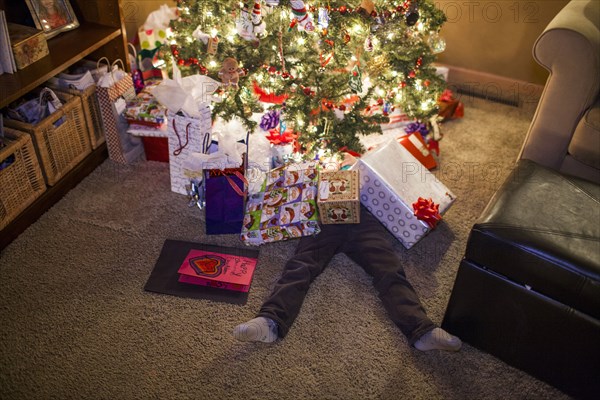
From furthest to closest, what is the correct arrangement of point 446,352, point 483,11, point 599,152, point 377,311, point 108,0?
1. point 483,11
2. point 108,0
3. point 599,152
4. point 377,311
5. point 446,352

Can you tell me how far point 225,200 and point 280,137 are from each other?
45 centimetres

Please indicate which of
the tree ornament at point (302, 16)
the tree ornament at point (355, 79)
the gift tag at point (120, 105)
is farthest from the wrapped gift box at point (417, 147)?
the gift tag at point (120, 105)

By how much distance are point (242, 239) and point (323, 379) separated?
676mm

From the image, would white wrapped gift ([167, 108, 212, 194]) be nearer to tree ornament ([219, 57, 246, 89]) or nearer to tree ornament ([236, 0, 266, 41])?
tree ornament ([219, 57, 246, 89])

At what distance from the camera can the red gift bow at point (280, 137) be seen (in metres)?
2.29

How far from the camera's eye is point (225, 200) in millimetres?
2023

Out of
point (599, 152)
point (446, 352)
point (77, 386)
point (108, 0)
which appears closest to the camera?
point (77, 386)

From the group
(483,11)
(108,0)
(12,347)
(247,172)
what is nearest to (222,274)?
(247,172)

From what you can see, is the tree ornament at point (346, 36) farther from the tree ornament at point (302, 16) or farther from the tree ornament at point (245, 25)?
the tree ornament at point (245, 25)

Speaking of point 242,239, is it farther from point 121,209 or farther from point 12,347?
point 12,347

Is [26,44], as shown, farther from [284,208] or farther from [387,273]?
[387,273]

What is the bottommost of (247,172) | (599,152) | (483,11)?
(247,172)

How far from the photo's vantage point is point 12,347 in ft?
5.37

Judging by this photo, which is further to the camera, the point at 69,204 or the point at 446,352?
the point at 69,204
